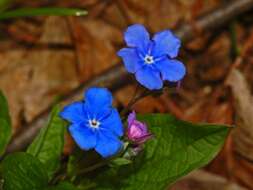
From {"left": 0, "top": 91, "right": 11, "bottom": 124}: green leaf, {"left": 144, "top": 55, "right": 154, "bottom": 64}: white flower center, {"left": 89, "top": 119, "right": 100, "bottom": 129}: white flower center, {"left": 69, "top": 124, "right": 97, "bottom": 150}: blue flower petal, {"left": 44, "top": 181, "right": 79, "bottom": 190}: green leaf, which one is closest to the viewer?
{"left": 69, "top": 124, "right": 97, "bottom": 150}: blue flower petal

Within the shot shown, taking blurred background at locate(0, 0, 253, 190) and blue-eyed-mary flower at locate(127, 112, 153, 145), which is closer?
blue-eyed-mary flower at locate(127, 112, 153, 145)

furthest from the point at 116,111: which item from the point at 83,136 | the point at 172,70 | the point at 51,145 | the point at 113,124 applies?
the point at 51,145

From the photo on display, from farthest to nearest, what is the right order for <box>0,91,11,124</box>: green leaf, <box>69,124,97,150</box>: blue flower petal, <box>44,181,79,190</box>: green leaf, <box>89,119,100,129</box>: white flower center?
<box>0,91,11,124</box>: green leaf, <box>44,181,79,190</box>: green leaf, <box>89,119,100,129</box>: white flower center, <box>69,124,97,150</box>: blue flower petal

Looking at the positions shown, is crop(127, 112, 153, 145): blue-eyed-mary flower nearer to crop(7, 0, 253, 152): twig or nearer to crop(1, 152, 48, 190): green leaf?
crop(1, 152, 48, 190): green leaf

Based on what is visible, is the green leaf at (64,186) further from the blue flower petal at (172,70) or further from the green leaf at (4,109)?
the blue flower petal at (172,70)

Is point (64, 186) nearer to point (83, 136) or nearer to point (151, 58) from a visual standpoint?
point (83, 136)

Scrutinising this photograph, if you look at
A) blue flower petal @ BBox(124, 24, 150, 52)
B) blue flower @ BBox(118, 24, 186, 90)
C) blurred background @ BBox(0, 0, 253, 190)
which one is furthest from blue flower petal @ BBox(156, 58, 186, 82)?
blurred background @ BBox(0, 0, 253, 190)

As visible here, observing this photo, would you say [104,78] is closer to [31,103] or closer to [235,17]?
[31,103]
